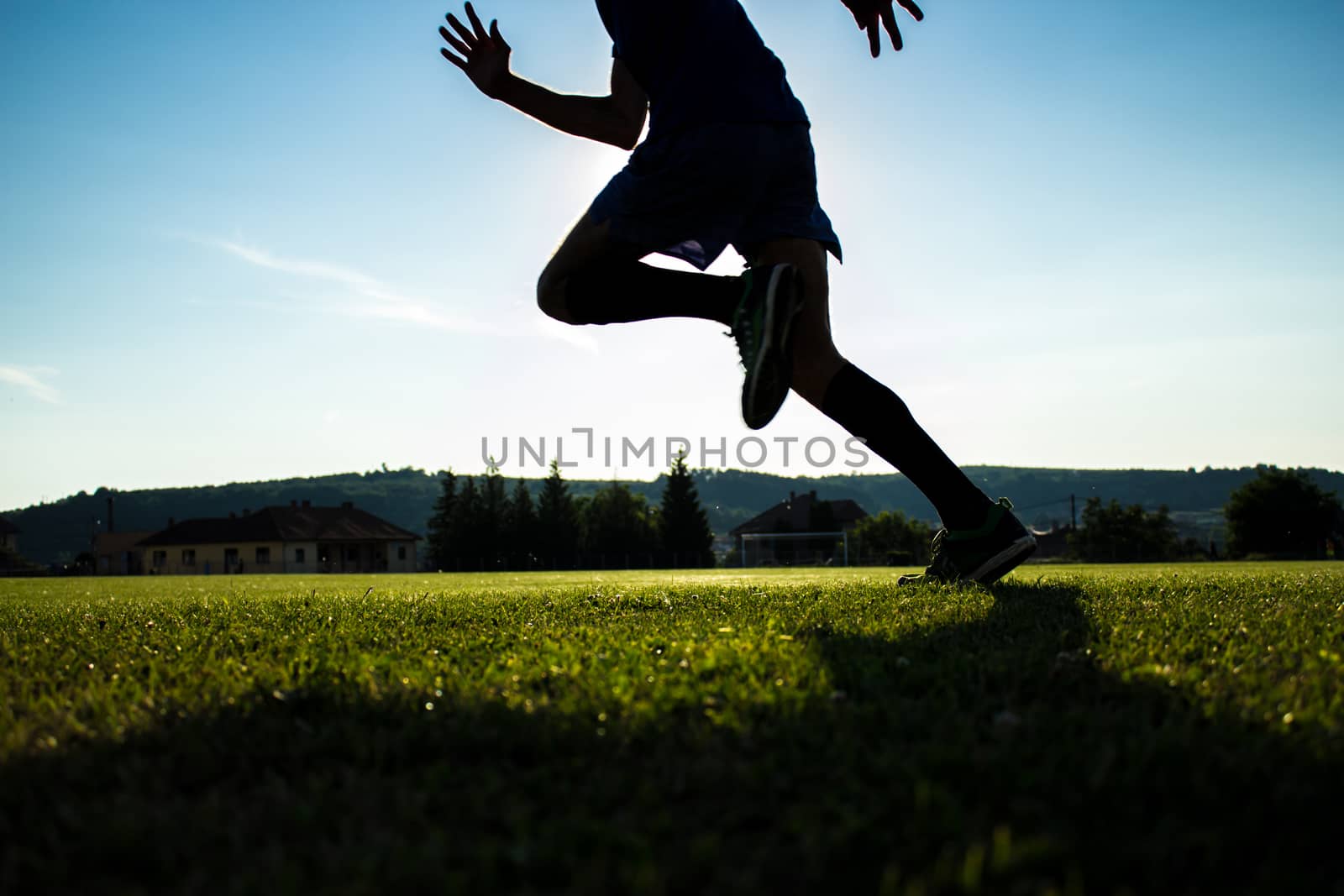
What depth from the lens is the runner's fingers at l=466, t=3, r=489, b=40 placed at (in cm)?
408

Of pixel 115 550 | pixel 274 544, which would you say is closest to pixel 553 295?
pixel 274 544

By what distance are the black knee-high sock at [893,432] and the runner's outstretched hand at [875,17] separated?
1536 mm

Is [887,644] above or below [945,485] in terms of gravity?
below

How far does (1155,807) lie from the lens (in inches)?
47.6

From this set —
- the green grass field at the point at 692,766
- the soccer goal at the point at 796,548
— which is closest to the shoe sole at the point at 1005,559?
the green grass field at the point at 692,766

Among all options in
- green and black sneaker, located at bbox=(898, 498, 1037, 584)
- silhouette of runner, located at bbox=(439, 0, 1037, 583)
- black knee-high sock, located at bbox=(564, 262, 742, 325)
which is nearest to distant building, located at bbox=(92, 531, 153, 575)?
black knee-high sock, located at bbox=(564, 262, 742, 325)

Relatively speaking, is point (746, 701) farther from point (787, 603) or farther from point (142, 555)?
point (142, 555)

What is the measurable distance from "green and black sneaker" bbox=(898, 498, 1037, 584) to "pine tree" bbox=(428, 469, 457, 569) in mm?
78330

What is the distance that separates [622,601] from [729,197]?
2149 millimetres

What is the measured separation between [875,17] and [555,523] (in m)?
78.1

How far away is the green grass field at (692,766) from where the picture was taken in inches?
41.4

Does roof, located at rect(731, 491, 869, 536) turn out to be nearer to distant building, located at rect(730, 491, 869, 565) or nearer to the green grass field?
distant building, located at rect(730, 491, 869, 565)

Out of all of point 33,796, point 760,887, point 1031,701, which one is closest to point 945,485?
point 1031,701

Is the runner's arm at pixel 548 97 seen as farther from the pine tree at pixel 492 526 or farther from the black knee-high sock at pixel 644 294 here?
the pine tree at pixel 492 526
